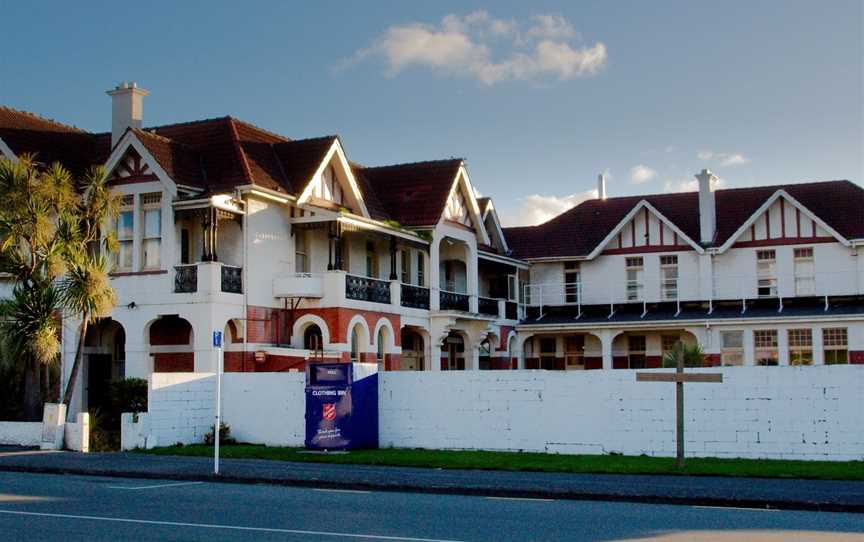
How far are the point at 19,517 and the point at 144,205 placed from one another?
1792 cm

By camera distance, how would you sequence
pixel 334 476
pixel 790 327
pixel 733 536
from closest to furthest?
pixel 733 536 < pixel 334 476 < pixel 790 327

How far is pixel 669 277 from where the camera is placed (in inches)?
1783

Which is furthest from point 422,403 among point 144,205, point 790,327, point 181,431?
point 790,327

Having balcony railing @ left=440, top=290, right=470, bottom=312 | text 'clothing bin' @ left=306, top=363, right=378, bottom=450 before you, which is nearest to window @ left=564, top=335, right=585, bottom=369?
balcony railing @ left=440, top=290, right=470, bottom=312

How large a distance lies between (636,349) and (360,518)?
3305 cm

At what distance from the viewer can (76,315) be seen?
26.3 meters

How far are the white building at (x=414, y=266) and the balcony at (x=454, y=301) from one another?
0.33ft

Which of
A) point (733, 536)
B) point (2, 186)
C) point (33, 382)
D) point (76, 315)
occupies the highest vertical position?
point (2, 186)

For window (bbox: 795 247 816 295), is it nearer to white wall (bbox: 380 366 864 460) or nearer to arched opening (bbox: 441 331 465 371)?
arched opening (bbox: 441 331 465 371)

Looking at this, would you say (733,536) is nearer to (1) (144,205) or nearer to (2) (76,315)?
(2) (76,315)

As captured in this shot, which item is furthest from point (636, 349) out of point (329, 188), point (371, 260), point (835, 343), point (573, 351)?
point (329, 188)

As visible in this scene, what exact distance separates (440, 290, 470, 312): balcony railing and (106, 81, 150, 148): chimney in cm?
1229

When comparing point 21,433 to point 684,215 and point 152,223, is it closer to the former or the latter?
point 152,223

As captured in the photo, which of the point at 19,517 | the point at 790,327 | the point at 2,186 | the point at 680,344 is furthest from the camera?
the point at 790,327
